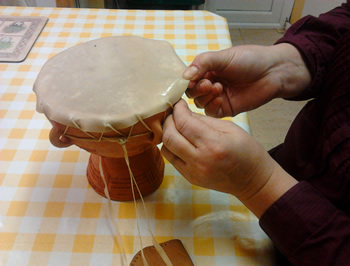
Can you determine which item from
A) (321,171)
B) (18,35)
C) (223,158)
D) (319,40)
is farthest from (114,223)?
(18,35)

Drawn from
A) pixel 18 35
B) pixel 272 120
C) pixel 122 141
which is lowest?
pixel 272 120

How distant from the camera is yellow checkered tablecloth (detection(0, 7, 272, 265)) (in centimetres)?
65

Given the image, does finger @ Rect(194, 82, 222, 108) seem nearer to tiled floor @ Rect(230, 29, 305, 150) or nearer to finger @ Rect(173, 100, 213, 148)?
finger @ Rect(173, 100, 213, 148)

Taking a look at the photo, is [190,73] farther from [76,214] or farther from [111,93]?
[76,214]

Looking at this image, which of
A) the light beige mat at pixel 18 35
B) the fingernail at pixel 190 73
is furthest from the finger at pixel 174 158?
the light beige mat at pixel 18 35

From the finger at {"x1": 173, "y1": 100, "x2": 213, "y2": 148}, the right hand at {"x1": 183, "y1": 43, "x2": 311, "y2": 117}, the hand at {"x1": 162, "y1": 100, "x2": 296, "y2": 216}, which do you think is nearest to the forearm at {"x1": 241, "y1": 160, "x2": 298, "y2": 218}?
the hand at {"x1": 162, "y1": 100, "x2": 296, "y2": 216}

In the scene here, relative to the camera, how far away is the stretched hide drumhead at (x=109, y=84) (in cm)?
52

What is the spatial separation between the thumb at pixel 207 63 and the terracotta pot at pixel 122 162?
12cm

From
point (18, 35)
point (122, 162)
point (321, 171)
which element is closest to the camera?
point (321, 171)

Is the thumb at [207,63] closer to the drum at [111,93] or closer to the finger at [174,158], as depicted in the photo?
the drum at [111,93]

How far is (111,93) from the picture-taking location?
54 cm

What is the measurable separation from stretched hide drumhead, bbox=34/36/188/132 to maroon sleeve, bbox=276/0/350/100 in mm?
337

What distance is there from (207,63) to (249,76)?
13 centimetres

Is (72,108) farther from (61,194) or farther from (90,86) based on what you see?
(61,194)
